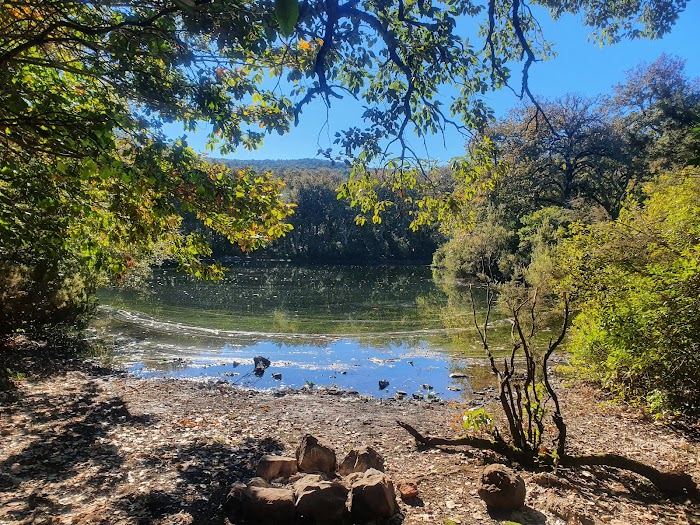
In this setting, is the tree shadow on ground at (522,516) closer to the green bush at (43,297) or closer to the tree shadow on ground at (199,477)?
the tree shadow on ground at (199,477)

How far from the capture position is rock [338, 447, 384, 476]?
17.3 ft

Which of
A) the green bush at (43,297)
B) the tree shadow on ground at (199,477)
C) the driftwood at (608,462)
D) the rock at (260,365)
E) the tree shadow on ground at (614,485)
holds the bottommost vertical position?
the rock at (260,365)

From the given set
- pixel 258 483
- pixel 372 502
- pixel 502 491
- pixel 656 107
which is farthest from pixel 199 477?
pixel 656 107

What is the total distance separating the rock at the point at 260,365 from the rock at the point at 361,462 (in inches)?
356

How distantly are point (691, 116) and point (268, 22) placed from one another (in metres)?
40.2

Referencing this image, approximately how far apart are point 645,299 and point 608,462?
2.97m

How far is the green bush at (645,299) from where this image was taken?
6.49m

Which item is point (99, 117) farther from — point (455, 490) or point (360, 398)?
point (360, 398)

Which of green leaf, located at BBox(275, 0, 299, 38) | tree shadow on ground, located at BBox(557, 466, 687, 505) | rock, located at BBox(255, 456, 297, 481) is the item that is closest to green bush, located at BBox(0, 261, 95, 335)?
rock, located at BBox(255, 456, 297, 481)

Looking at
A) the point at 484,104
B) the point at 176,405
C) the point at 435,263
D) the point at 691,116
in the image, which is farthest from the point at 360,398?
the point at 435,263

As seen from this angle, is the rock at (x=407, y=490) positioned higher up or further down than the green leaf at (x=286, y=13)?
further down

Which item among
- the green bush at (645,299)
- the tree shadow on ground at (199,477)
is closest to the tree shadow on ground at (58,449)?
the tree shadow on ground at (199,477)

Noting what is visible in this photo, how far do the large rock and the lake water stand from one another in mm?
8027

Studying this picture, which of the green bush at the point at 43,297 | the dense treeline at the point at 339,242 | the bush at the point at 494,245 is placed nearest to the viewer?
the green bush at the point at 43,297
